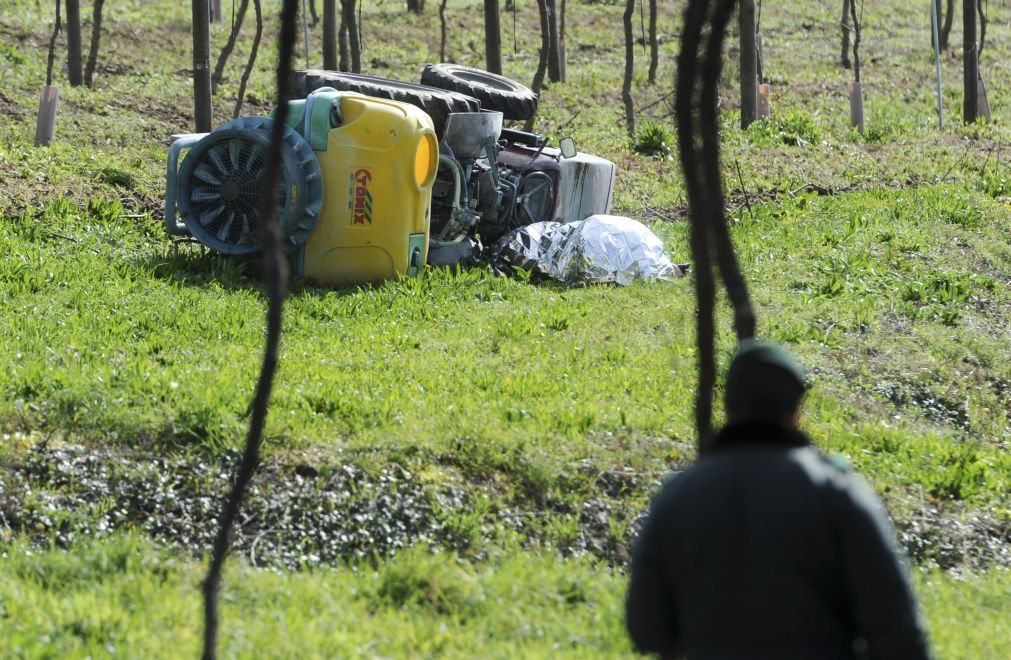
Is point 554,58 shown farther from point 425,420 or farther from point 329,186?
point 425,420

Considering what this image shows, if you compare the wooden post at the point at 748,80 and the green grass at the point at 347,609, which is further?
the wooden post at the point at 748,80

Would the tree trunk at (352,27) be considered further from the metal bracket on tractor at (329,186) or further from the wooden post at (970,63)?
the wooden post at (970,63)

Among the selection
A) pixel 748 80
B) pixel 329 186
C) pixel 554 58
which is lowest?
pixel 329 186

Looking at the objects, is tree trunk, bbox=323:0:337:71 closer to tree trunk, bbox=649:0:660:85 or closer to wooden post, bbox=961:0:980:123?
tree trunk, bbox=649:0:660:85

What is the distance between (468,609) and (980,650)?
6.81ft

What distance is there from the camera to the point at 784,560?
9.21 ft

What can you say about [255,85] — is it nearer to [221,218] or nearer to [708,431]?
[221,218]

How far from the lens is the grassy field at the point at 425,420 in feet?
17.0

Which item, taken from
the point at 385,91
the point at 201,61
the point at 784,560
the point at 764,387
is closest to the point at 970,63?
the point at 201,61

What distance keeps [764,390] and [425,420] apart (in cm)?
438

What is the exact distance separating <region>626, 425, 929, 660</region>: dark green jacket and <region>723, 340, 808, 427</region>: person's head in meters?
0.04

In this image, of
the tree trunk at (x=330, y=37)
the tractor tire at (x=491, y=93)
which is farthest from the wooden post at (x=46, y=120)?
the tree trunk at (x=330, y=37)

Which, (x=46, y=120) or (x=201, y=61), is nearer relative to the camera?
(x=201, y=61)

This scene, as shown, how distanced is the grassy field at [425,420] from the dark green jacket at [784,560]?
6.62 ft
